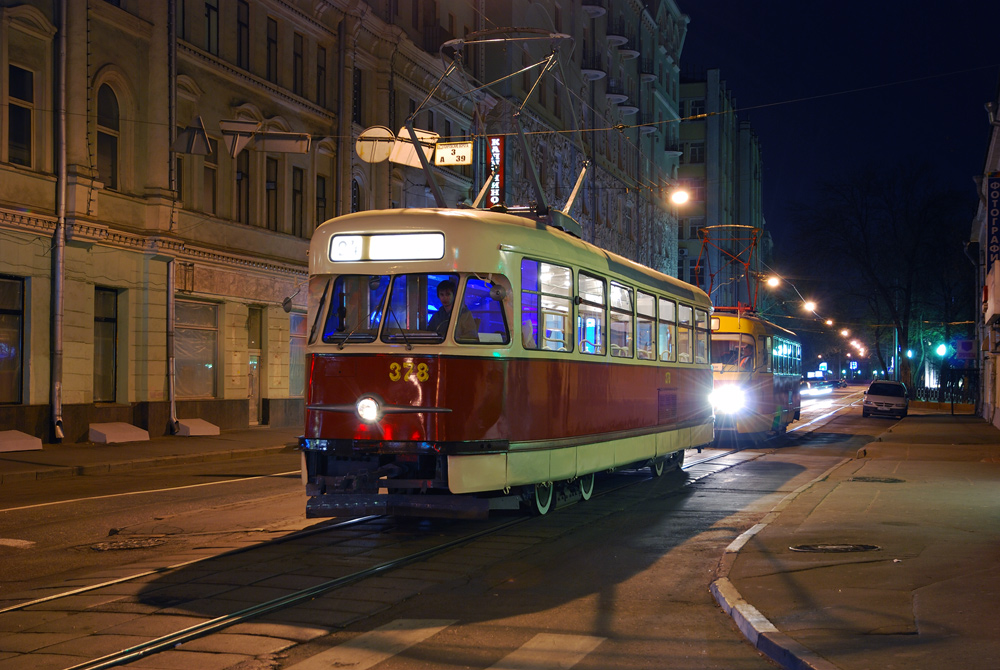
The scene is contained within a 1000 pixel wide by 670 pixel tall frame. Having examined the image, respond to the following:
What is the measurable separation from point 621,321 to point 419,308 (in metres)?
3.94

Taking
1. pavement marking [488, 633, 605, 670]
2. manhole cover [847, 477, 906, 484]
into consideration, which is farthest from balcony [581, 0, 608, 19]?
pavement marking [488, 633, 605, 670]

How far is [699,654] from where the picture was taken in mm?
6391

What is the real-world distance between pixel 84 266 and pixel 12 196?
7.96ft

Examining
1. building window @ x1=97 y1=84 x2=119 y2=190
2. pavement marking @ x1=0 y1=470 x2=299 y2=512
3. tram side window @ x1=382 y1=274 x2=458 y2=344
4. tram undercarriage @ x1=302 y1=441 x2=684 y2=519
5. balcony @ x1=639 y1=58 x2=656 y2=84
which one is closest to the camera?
tram undercarriage @ x1=302 y1=441 x2=684 y2=519

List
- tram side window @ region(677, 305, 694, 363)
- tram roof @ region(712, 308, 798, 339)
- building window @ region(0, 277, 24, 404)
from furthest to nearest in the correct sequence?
tram roof @ region(712, 308, 798, 339) < building window @ region(0, 277, 24, 404) < tram side window @ region(677, 305, 694, 363)

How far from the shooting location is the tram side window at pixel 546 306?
34.8ft

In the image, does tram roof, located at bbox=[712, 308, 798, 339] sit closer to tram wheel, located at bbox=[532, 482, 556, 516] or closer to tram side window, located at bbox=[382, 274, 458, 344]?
tram wheel, located at bbox=[532, 482, 556, 516]

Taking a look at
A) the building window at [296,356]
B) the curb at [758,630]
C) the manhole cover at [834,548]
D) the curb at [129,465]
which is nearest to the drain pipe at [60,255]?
the curb at [129,465]

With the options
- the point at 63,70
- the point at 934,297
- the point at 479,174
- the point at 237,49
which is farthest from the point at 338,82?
the point at 934,297

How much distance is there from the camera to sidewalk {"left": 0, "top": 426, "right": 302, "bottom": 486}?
18094 mm

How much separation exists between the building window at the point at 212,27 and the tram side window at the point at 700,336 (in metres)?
16.2

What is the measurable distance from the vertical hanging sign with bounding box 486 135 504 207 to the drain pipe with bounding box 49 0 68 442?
17398 millimetres

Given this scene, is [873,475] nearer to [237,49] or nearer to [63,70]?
[63,70]

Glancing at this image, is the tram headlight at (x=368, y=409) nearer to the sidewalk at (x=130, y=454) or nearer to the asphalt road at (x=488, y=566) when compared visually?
the asphalt road at (x=488, y=566)
